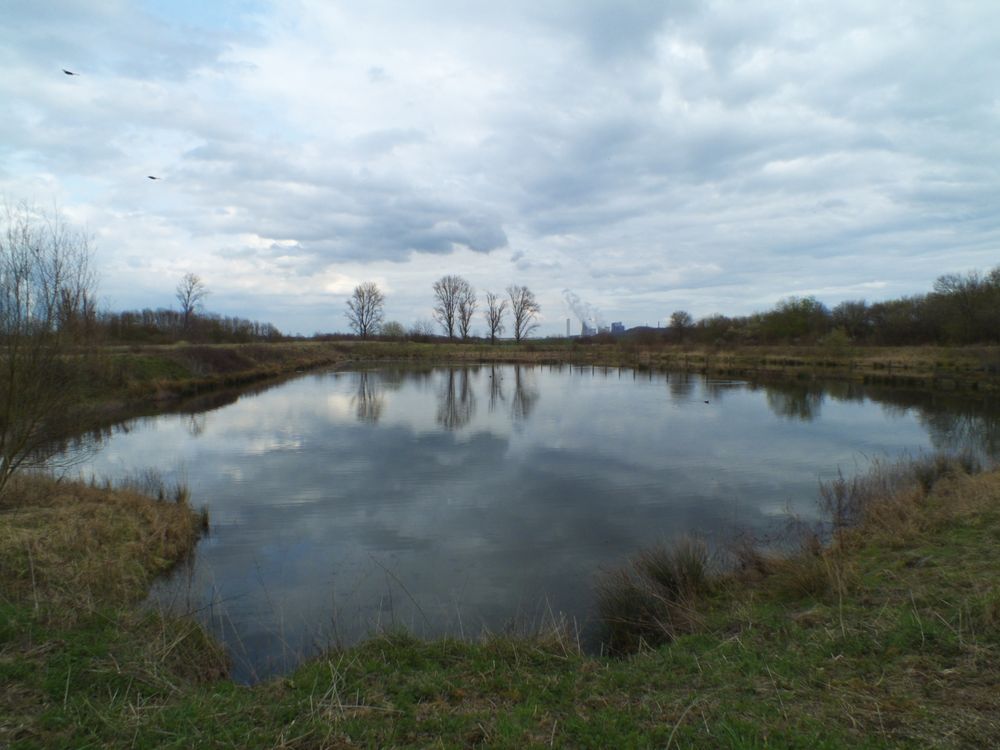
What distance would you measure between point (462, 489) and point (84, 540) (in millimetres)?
6797

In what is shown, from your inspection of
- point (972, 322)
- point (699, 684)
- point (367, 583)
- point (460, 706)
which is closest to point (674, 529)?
point (367, 583)

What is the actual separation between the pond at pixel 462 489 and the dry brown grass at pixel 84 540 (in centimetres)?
48

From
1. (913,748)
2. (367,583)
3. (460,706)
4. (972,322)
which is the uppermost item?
(972,322)

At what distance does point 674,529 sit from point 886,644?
5.49 metres

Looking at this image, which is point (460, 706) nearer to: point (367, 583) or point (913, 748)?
point (913, 748)

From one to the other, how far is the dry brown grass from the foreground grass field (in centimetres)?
6

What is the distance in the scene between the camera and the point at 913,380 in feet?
113

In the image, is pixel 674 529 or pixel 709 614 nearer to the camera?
pixel 709 614

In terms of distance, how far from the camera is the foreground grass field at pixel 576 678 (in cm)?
339

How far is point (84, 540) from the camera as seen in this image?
25.4 ft

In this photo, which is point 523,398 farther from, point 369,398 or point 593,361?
point 593,361

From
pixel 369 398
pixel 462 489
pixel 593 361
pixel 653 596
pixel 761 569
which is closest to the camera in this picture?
pixel 653 596

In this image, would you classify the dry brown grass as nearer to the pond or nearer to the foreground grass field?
the foreground grass field

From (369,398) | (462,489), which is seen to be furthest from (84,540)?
(369,398)
